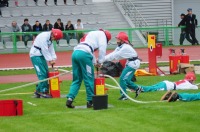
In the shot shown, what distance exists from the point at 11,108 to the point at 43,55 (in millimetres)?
3577

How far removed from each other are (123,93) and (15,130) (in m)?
4.53

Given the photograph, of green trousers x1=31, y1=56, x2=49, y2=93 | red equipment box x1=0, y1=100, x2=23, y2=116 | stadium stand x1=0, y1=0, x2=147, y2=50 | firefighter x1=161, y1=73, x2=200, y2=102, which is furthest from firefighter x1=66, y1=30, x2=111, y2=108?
stadium stand x1=0, y1=0, x2=147, y2=50

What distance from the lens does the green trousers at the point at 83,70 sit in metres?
15.3

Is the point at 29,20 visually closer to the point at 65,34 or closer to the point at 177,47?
the point at 65,34

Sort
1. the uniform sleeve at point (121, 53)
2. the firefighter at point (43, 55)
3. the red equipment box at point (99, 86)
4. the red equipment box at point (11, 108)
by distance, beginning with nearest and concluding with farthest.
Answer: the red equipment box at point (11, 108), the red equipment box at point (99, 86), the uniform sleeve at point (121, 53), the firefighter at point (43, 55)

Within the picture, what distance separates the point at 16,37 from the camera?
35.9 meters

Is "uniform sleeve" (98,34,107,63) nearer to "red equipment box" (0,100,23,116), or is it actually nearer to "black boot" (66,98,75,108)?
"black boot" (66,98,75,108)

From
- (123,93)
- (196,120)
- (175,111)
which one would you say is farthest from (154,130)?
(123,93)

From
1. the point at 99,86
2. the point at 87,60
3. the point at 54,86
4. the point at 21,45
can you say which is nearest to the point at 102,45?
the point at 87,60

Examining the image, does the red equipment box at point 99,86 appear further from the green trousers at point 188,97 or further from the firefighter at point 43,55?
the firefighter at point 43,55

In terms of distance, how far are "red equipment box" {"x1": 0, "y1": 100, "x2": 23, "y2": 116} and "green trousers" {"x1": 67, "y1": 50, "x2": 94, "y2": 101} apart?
56.1 inches

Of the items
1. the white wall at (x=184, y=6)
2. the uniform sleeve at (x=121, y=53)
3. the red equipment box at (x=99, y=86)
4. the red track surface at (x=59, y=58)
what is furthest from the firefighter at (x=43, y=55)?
the white wall at (x=184, y=6)

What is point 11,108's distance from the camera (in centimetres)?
1449

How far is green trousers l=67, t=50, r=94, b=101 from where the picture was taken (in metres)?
15.3
